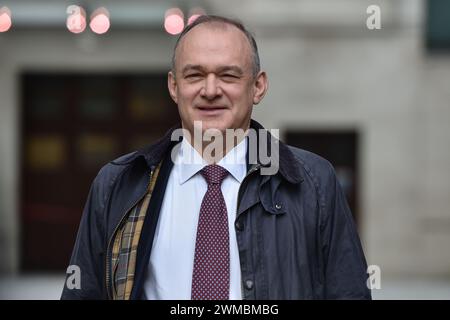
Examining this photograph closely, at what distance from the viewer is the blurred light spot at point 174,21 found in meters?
13.6

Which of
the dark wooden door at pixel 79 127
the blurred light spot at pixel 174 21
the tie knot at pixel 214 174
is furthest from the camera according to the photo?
the dark wooden door at pixel 79 127

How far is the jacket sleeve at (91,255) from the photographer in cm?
340

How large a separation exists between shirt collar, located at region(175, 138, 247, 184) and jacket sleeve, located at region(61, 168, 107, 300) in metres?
0.30

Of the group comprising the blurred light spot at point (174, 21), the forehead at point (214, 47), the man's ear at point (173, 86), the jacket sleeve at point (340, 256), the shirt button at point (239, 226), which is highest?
the blurred light spot at point (174, 21)

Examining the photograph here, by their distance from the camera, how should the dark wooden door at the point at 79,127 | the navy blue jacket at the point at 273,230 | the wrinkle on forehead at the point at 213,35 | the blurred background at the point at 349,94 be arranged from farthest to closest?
the dark wooden door at the point at 79,127 < the blurred background at the point at 349,94 < the wrinkle on forehead at the point at 213,35 < the navy blue jacket at the point at 273,230

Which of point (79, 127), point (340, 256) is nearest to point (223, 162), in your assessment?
point (340, 256)

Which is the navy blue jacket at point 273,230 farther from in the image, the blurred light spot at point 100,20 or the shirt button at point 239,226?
the blurred light spot at point 100,20

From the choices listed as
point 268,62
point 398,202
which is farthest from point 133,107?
point 398,202

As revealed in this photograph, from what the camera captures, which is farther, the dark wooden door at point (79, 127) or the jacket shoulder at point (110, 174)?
the dark wooden door at point (79, 127)

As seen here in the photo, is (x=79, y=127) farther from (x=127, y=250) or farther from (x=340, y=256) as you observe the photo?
(x=340, y=256)

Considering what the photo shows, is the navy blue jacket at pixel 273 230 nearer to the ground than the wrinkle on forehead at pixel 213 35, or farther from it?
nearer to the ground

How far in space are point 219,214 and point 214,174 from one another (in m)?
0.17

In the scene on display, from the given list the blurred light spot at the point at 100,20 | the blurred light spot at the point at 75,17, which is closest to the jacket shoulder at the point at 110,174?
the blurred light spot at the point at 75,17
